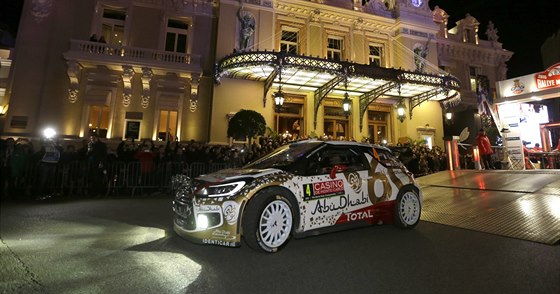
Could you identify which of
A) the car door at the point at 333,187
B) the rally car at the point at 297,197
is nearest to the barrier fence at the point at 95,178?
the rally car at the point at 297,197

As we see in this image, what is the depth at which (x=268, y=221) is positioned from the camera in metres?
4.00

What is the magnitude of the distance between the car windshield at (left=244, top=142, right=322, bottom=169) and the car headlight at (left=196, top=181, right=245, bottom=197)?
0.87 m

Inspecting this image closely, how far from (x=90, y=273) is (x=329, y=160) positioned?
3.79 meters

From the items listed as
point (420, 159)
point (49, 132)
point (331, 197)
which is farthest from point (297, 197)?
point (49, 132)

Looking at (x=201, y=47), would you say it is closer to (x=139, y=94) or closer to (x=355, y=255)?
(x=139, y=94)

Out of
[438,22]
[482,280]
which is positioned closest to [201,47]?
[482,280]

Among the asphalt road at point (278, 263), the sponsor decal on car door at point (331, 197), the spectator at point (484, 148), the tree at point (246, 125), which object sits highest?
the tree at point (246, 125)

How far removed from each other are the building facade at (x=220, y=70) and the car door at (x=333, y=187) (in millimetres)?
9133

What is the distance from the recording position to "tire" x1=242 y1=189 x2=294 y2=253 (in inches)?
152

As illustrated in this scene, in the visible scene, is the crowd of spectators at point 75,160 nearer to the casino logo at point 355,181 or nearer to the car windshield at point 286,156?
the car windshield at point 286,156

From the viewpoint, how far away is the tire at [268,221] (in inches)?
152

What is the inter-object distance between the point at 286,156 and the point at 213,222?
5.99 ft

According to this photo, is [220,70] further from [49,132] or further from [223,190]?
[223,190]

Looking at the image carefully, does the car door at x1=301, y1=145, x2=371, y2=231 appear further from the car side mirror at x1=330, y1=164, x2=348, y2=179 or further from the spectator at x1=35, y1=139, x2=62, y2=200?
the spectator at x1=35, y1=139, x2=62, y2=200
